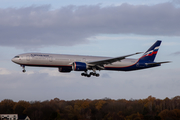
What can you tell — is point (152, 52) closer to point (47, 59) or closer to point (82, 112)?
point (47, 59)

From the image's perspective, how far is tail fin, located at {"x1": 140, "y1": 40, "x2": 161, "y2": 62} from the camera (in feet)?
240

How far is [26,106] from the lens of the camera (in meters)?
94.2

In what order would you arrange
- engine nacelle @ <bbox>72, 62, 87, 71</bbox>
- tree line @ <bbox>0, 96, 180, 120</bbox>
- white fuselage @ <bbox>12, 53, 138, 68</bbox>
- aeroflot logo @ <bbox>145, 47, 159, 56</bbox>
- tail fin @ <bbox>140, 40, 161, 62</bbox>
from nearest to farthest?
white fuselage @ <bbox>12, 53, 138, 68</bbox>, engine nacelle @ <bbox>72, 62, 87, 71</bbox>, tail fin @ <bbox>140, 40, 161, 62</bbox>, aeroflot logo @ <bbox>145, 47, 159, 56</bbox>, tree line @ <bbox>0, 96, 180, 120</bbox>

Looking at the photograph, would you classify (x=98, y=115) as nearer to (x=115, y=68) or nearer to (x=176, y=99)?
(x=115, y=68)

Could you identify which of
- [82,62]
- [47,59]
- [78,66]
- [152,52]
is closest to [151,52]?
[152,52]

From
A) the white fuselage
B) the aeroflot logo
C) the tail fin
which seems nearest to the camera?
the white fuselage

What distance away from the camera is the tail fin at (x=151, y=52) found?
73.1m

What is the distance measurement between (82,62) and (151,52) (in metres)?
20.9

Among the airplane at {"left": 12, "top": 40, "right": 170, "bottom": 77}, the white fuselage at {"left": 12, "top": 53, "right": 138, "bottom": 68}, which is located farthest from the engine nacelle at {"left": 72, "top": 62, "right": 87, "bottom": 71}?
the white fuselage at {"left": 12, "top": 53, "right": 138, "bottom": 68}

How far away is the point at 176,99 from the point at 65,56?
78.0 metres

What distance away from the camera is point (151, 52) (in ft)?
244

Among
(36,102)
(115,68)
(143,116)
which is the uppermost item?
(115,68)

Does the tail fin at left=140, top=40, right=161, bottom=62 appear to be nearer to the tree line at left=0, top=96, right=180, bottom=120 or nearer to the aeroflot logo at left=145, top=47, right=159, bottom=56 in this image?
the aeroflot logo at left=145, top=47, right=159, bottom=56

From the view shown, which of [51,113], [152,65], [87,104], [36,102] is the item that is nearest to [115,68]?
[152,65]
